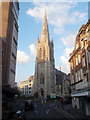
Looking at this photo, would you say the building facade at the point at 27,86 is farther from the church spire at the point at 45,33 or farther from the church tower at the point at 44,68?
the church spire at the point at 45,33

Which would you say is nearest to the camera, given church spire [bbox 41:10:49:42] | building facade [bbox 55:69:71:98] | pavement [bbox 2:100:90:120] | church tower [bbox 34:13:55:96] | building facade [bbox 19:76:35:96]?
pavement [bbox 2:100:90:120]

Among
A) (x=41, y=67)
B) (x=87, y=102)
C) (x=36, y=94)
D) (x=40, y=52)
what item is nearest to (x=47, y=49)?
(x=40, y=52)

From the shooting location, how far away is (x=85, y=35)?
26.2 metres

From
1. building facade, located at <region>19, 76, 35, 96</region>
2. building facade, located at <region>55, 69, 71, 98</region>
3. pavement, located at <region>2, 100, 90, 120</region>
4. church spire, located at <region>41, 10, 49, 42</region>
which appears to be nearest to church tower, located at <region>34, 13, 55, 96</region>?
church spire, located at <region>41, 10, 49, 42</region>

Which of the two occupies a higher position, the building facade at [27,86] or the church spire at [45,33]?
the church spire at [45,33]

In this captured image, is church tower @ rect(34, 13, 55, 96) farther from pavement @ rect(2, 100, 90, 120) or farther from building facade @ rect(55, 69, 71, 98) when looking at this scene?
pavement @ rect(2, 100, 90, 120)

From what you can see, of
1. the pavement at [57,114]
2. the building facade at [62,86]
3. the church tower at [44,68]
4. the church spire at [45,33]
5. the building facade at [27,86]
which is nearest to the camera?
the pavement at [57,114]

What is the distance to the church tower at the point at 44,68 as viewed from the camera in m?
97.2

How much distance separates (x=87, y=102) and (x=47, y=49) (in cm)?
7945

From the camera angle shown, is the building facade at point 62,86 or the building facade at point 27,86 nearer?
the building facade at point 62,86

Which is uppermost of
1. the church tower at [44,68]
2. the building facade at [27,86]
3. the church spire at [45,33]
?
the church spire at [45,33]

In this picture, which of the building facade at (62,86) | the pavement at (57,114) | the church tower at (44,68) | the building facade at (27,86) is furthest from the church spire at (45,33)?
the pavement at (57,114)

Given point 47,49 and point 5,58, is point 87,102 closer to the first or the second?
point 5,58

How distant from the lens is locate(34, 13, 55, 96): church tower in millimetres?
97250
